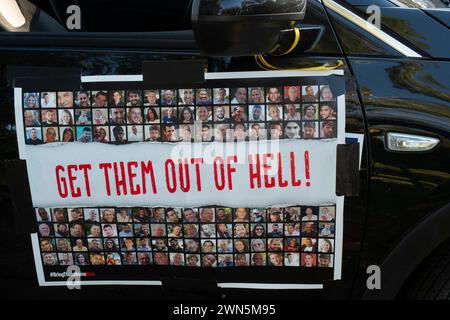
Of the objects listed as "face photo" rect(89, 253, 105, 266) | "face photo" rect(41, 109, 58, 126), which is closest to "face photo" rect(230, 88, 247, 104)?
"face photo" rect(41, 109, 58, 126)

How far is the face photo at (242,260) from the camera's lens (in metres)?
1.81

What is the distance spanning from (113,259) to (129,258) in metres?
0.05

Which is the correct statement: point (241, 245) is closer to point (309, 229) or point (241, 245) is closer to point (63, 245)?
point (309, 229)

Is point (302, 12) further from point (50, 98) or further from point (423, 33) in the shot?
point (50, 98)

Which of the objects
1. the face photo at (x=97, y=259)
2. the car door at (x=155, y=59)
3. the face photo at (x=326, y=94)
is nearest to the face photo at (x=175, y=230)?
the face photo at (x=97, y=259)

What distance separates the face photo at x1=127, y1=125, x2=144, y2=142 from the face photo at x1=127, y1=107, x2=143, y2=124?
0.02 meters

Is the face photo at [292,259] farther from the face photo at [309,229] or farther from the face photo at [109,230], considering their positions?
the face photo at [109,230]

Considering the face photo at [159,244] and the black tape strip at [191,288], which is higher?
the face photo at [159,244]

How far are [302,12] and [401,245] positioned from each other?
Result: 2.52ft

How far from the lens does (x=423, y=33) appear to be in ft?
5.62

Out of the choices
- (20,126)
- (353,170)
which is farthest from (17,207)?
(353,170)

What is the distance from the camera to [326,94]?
170cm

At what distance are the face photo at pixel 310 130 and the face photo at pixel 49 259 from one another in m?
0.88

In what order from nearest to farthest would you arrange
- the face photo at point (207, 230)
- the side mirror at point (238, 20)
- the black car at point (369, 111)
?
the side mirror at point (238, 20)
the black car at point (369, 111)
the face photo at point (207, 230)
